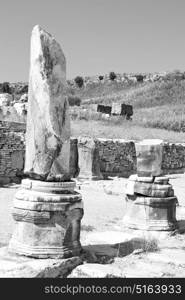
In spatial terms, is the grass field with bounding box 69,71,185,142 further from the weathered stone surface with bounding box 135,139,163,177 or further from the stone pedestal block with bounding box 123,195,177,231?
the stone pedestal block with bounding box 123,195,177,231

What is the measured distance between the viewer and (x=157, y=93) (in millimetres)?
60375

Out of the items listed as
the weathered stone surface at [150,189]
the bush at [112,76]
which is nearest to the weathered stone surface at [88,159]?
the weathered stone surface at [150,189]

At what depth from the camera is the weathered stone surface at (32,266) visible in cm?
482

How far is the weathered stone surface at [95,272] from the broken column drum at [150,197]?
117 inches

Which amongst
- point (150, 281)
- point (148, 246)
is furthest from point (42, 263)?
point (148, 246)

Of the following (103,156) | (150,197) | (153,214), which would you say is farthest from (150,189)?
(103,156)

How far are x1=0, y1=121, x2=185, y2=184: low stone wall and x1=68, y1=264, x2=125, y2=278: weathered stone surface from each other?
933 centimetres

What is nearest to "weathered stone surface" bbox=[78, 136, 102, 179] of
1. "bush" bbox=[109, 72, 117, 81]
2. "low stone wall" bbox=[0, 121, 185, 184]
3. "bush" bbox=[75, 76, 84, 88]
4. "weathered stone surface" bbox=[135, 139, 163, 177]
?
"low stone wall" bbox=[0, 121, 185, 184]

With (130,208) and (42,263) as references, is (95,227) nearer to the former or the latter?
(130,208)

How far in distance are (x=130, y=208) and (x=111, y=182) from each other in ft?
26.5

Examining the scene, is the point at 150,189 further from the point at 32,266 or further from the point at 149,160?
the point at 32,266

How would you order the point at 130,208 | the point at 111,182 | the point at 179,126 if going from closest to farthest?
the point at 130,208
the point at 111,182
the point at 179,126

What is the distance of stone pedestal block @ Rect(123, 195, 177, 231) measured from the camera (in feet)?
27.9

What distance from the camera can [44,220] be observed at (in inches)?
215
